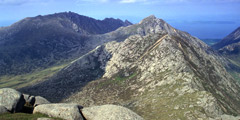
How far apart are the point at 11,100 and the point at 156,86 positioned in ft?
305

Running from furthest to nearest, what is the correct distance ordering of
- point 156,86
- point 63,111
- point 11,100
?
point 156,86 < point 11,100 < point 63,111

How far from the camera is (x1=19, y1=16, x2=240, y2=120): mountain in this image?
99.4 m

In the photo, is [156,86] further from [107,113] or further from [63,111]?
[63,111]

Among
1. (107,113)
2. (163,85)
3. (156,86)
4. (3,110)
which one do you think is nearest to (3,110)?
(3,110)

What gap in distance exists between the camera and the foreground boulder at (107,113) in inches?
1976

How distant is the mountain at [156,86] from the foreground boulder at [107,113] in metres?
44.4

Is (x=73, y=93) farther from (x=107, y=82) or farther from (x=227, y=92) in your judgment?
(x=227, y=92)

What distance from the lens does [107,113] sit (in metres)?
51.3

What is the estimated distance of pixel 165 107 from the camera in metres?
102

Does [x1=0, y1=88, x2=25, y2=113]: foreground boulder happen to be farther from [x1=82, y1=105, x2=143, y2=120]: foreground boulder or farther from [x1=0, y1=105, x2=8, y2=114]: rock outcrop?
[x1=82, y1=105, x2=143, y2=120]: foreground boulder

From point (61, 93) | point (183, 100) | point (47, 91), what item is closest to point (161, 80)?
point (183, 100)

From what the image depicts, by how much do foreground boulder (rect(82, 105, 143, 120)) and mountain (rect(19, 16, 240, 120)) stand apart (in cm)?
4441

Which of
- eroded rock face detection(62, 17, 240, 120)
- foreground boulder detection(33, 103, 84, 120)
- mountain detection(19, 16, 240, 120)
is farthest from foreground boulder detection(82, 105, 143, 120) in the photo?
eroded rock face detection(62, 17, 240, 120)

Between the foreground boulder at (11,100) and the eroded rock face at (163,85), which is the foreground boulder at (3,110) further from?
the eroded rock face at (163,85)
